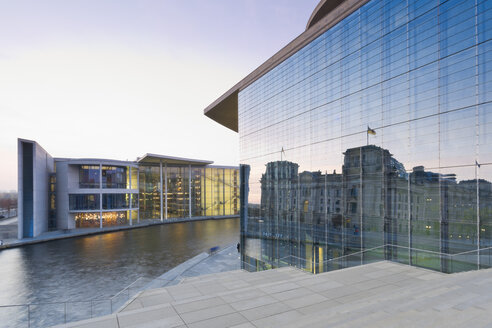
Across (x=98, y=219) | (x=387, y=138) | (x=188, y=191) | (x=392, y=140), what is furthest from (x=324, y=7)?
(x=188, y=191)

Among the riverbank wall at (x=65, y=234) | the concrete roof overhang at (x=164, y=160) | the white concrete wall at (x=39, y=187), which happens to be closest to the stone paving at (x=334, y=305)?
the riverbank wall at (x=65, y=234)

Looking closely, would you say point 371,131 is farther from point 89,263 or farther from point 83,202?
point 83,202

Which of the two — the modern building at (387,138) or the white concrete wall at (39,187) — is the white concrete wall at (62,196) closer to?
the white concrete wall at (39,187)

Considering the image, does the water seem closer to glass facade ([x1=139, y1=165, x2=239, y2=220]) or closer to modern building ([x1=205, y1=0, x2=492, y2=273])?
modern building ([x1=205, y1=0, x2=492, y2=273])

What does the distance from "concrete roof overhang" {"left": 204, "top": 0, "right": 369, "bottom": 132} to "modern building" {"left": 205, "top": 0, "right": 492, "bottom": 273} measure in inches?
5.7

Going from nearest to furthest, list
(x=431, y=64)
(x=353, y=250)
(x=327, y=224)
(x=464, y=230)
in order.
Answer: (x=464, y=230), (x=431, y=64), (x=353, y=250), (x=327, y=224)

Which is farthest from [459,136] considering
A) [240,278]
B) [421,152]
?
[240,278]

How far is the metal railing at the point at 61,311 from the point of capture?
12.1m

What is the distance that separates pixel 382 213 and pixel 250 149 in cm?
1666

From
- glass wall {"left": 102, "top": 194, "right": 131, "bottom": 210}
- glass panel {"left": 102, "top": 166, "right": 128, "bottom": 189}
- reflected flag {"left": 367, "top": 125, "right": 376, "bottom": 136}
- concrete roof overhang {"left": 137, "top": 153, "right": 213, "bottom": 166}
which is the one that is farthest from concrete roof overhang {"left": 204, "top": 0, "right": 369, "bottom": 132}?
glass wall {"left": 102, "top": 194, "right": 131, "bottom": 210}

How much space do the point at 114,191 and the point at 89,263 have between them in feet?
98.4

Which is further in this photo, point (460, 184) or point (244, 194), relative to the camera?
point (244, 194)

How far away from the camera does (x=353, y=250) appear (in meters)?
16.6

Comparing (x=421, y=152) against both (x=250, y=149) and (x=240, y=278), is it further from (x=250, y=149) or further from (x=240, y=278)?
(x=250, y=149)
